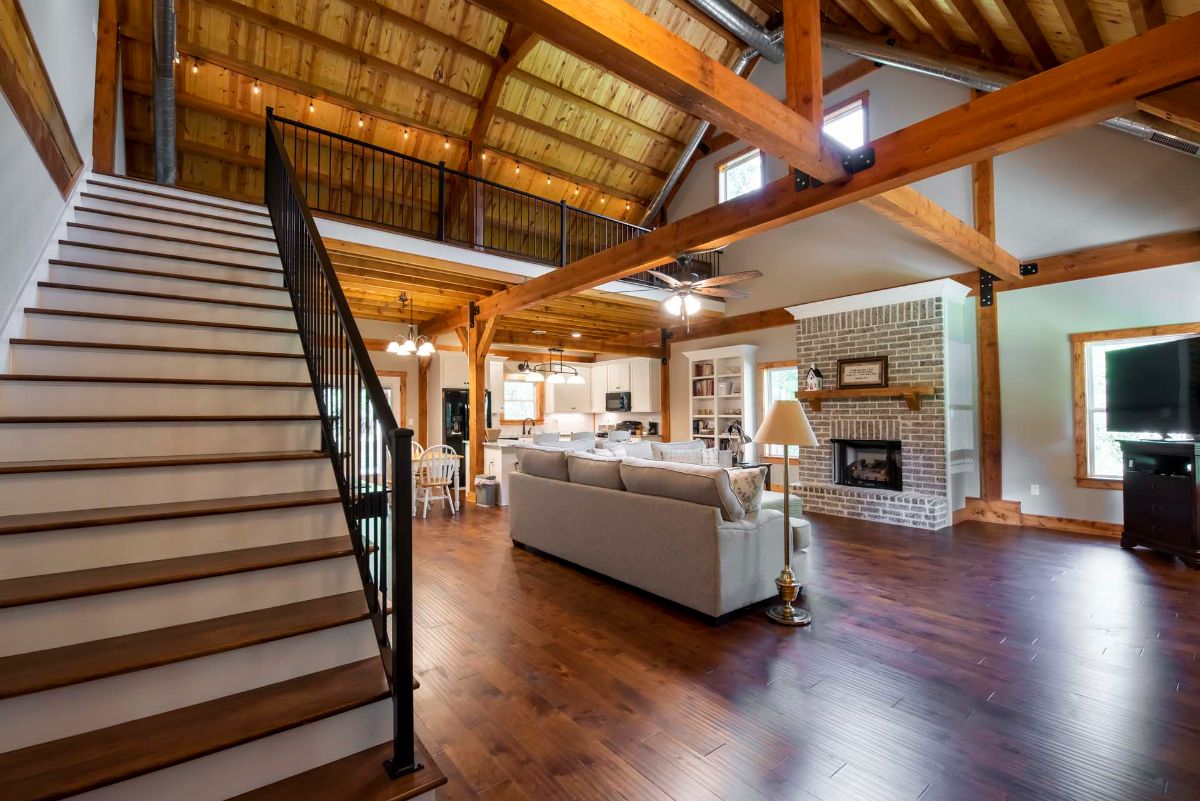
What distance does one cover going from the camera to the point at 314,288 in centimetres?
283

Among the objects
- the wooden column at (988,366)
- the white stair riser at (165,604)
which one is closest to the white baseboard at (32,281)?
the white stair riser at (165,604)

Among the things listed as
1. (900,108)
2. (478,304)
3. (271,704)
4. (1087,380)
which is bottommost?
(271,704)

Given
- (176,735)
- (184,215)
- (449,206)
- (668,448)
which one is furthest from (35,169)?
(449,206)

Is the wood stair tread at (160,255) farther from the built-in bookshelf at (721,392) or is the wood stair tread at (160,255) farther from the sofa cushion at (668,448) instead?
the built-in bookshelf at (721,392)

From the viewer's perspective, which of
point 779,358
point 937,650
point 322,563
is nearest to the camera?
point 322,563

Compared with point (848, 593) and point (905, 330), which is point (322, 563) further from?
point (905, 330)

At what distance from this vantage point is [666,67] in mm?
2229

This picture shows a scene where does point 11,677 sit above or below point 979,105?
below

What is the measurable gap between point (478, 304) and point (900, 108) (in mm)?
6071

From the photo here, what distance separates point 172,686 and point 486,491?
580 centimetres

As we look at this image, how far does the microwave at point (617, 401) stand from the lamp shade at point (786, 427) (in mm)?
7123

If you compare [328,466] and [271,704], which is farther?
[328,466]

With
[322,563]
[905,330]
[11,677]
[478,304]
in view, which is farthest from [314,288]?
[905,330]

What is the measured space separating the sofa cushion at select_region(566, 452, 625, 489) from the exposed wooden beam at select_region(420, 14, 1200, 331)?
194 cm
